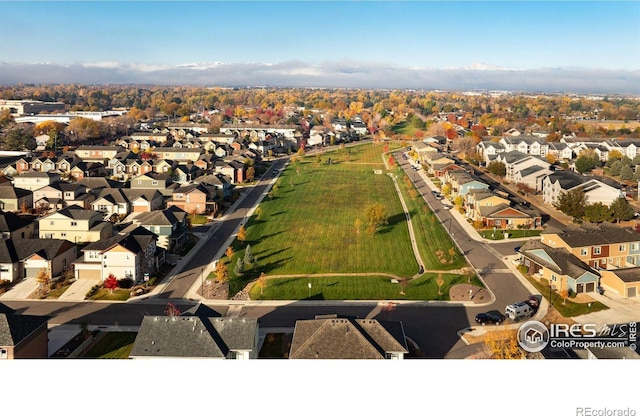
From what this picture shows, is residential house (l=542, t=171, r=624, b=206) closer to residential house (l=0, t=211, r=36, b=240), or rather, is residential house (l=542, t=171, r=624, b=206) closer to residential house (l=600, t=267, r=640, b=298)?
residential house (l=600, t=267, r=640, b=298)

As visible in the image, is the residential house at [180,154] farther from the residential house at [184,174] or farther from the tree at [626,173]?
the tree at [626,173]

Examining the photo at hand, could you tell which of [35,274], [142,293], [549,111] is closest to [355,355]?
[142,293]

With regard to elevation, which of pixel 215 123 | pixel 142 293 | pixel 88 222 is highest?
pixel 215 123

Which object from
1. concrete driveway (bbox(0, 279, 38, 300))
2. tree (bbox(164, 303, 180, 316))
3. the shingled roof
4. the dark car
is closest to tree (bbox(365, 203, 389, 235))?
the dark car

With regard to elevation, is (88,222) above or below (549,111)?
below

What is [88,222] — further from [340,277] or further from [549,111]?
[549,111]

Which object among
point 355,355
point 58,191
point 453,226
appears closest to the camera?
point 355,355

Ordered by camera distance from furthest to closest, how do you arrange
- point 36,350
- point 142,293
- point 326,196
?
point 326,196, point 142,293, point 36,350
